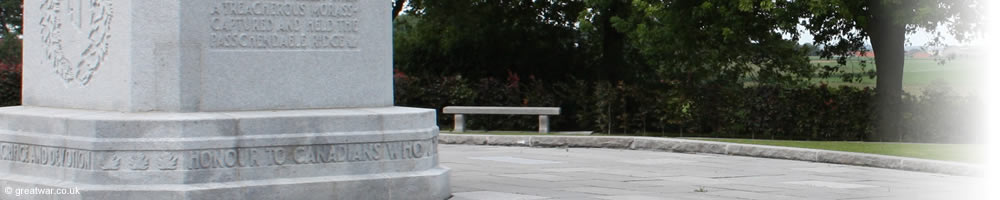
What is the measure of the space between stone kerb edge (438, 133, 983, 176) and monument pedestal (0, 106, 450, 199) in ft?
19.9

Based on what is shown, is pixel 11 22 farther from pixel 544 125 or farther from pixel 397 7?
pixel 544 125

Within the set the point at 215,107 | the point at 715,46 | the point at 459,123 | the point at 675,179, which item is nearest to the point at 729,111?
the point at 715,46

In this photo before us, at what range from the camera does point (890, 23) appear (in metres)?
21.3

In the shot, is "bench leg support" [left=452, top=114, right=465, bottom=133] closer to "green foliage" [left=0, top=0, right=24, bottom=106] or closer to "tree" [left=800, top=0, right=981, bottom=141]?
"tree" [left=800, top=0, right=981, bottom=141]

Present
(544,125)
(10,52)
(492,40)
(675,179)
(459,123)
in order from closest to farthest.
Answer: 1. (675,179)
2. (544,125)
3. (459,123)
4. (492,40)
5. (10,52)

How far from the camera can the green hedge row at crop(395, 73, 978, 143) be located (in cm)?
1975

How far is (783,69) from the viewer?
24.9 metres

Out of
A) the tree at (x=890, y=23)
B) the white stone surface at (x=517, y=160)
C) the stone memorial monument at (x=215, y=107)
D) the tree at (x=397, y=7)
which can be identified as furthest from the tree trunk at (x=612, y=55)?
the stone memorial monument at (x=215, y=107)

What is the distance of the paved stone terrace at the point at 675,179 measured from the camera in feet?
31.2

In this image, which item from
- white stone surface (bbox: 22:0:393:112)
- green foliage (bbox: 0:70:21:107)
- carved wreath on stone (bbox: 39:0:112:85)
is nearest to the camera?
white stone surface (bbox: 22:0:393:112)

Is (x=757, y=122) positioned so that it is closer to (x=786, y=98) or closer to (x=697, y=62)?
(x=786, y=98)

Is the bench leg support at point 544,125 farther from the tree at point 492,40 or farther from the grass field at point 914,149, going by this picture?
the tree at point 492,40

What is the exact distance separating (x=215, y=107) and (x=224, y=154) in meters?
0.41

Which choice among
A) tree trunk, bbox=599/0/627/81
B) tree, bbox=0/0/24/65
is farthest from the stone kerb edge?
tree, bbox=0/0/24/65
